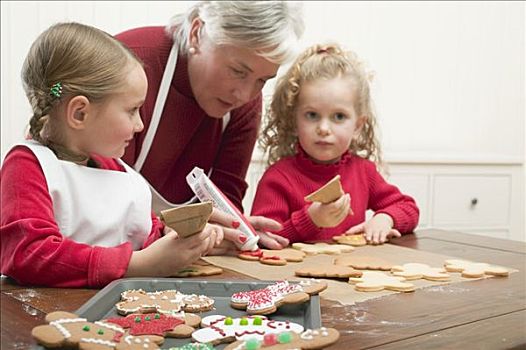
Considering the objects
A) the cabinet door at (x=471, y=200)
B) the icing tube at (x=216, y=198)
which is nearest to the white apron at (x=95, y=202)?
the icing tube at (x=216, y=198)

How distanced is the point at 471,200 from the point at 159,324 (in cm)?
271

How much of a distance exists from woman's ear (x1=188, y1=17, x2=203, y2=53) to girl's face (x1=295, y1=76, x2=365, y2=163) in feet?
1.05

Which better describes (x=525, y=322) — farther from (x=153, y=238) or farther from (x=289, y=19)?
(x=289, y=19)

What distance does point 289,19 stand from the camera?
167 centimetres

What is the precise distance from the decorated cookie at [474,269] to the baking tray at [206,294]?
43 cm

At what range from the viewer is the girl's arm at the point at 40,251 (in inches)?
43.7

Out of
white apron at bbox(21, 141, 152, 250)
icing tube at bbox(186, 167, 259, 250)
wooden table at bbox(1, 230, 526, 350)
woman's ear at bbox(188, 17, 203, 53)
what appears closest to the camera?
wooden table at bbox(1, 230, 526, 350)

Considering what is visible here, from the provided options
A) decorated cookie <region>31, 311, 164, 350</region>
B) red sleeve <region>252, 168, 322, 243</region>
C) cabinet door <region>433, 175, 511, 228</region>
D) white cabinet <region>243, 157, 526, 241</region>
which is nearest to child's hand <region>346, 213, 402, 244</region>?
red sleeve <region>252, 168, 322, 243</region>

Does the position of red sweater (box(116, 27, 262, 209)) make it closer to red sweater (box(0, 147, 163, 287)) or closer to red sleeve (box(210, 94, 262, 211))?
red sleeve (box(210, 94, 262, 211))

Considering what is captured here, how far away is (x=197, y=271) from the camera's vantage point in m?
1.25

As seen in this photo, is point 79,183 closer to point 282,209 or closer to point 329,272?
point 329,272

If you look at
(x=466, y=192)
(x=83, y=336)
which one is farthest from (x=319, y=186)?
(x=466, y=192)

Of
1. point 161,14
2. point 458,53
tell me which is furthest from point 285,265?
point 458,53

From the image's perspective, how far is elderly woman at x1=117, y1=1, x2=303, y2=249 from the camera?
1629mm
